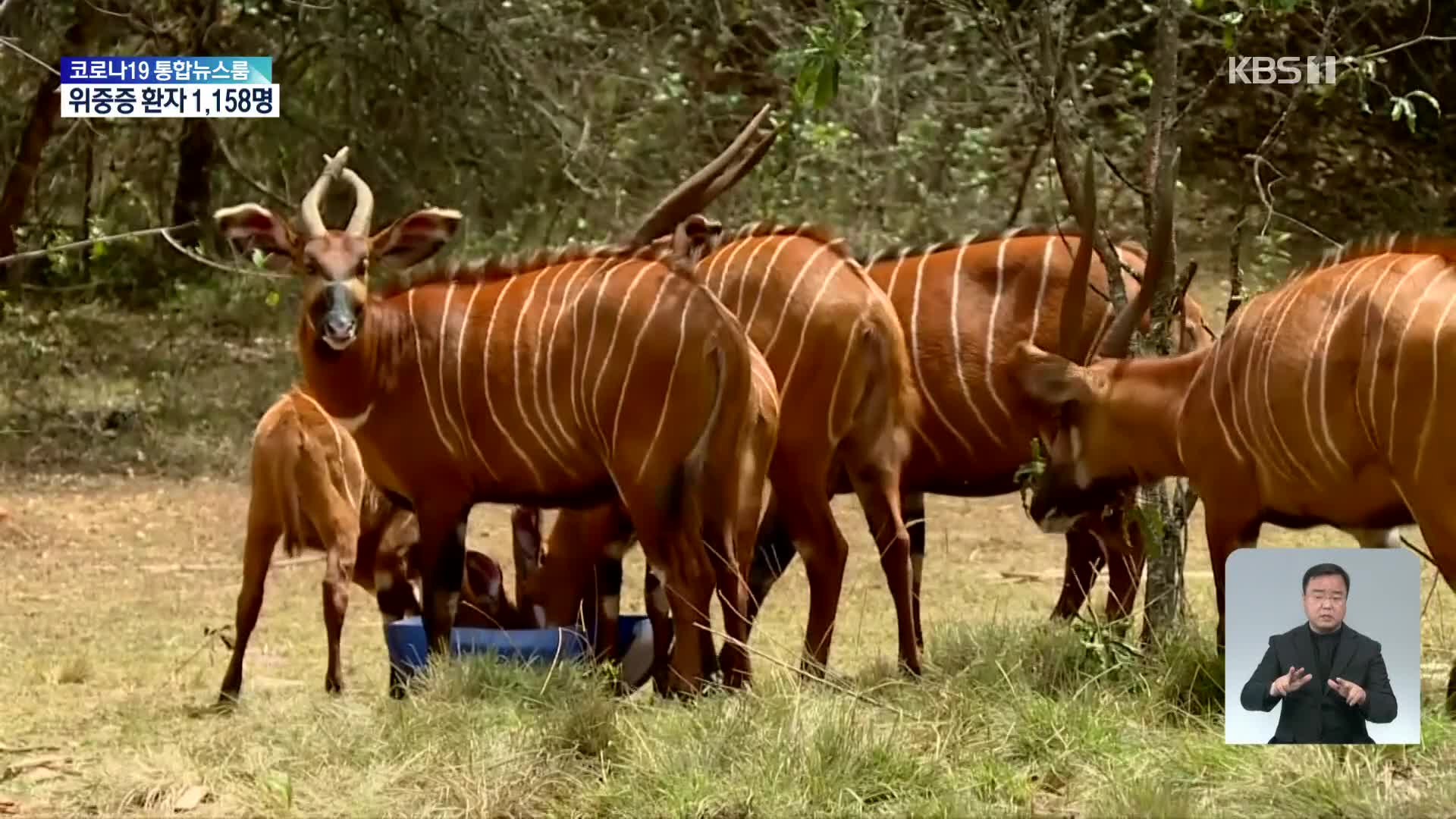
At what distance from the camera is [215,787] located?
401cm

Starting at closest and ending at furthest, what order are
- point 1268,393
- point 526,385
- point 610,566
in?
point 1268,393
point 526,385
point 610,566

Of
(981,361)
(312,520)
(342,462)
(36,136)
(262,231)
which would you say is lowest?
(312,520)

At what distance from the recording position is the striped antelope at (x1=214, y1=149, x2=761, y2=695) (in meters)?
4.55

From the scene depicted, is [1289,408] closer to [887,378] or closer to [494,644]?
[887,378]

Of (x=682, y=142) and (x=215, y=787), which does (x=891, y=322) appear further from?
(x=682, y=142)

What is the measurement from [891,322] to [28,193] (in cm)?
480

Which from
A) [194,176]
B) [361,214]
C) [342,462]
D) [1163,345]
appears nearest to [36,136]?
[194,176]

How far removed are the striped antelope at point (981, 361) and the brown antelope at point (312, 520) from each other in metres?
1.04

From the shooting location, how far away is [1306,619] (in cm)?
358

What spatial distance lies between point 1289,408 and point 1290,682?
94 cm

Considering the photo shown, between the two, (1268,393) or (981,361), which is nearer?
(1268,393)

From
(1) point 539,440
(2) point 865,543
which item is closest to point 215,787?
(1) point 539,440

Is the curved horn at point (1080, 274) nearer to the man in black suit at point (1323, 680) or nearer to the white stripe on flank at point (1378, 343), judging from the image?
the white stripe on flank at point (1378, 343)

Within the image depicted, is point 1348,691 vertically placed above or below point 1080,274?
below
